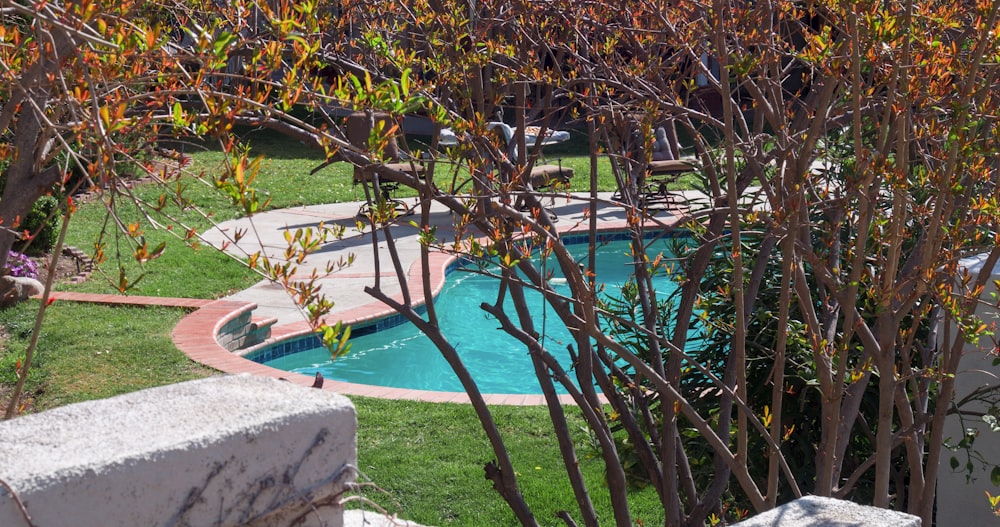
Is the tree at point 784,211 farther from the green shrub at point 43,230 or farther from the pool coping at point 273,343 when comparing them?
the green shrub at point 43,230

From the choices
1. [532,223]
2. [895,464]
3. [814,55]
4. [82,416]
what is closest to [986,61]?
[814,55]

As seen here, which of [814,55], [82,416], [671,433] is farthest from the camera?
[671,433]

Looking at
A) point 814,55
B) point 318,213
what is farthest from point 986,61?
point 318,213

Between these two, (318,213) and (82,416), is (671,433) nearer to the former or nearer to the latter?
(82,416)

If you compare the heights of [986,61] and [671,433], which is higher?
[986,61]

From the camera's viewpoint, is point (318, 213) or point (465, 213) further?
point (318, 213)

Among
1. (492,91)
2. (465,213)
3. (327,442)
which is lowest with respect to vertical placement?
(327,442)

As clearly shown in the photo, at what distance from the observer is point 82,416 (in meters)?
1.91

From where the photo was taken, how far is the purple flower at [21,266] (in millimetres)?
9445

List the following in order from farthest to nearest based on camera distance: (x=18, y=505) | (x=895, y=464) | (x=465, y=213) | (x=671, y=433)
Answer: (x=895, y=464) → (x=671, y=433) → (x=465, y=213) → (x=18, y=505)

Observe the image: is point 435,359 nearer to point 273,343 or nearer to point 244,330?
point 273,343

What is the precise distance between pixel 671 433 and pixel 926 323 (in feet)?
5.92

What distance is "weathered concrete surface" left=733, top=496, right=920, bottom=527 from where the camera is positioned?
215cm

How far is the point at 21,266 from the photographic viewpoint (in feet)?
32.1
